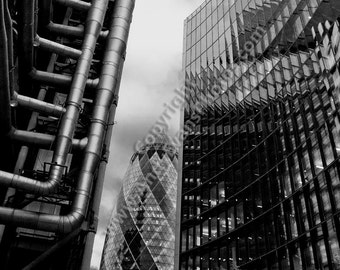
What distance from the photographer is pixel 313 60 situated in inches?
1115

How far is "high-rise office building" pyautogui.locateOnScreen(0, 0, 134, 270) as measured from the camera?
18.5m

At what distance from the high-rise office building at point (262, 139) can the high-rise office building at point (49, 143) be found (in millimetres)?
12272

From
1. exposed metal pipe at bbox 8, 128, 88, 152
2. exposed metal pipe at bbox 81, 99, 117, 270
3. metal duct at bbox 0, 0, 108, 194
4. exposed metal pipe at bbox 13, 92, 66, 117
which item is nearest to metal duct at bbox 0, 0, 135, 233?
metal duct at bbox 0, 0, 108, 194

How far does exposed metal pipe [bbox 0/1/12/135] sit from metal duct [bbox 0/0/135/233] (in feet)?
8.69

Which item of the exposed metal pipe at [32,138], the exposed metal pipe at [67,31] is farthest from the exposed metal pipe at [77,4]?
the exposed metal pipe at [32,138]

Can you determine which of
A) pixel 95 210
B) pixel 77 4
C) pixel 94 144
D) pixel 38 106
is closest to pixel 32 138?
pixel 38 106

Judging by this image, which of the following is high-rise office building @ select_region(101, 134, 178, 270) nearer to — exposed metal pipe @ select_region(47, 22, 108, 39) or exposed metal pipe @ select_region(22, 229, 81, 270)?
exposed metal pipe @ select_region(47, 22, 108, 39)

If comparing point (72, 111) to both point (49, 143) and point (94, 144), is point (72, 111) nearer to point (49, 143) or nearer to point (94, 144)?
point (49, 143)

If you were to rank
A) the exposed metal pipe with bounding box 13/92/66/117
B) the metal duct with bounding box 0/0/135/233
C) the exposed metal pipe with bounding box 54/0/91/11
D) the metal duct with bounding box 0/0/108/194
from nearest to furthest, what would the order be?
the metal duct with bounding box 0/0/135/233
the metal duct with bounding box 0/0/108/194
the exposed metal pipe with bounding box 13/92/66/117
the exposed metal pipe with bounding box 54/0/91/11

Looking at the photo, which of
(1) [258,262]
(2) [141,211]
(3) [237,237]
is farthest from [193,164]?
(2) [141,211]

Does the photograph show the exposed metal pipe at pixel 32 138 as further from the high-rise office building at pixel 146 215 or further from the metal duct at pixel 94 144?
the high-rise office building at pixel 146 215

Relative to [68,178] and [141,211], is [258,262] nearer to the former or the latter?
[68,178]

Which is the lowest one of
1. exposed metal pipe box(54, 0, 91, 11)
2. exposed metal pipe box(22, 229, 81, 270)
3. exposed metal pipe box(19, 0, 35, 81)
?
exposed metal pipe box(22, 229, 81, 270)

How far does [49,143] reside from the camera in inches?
817
